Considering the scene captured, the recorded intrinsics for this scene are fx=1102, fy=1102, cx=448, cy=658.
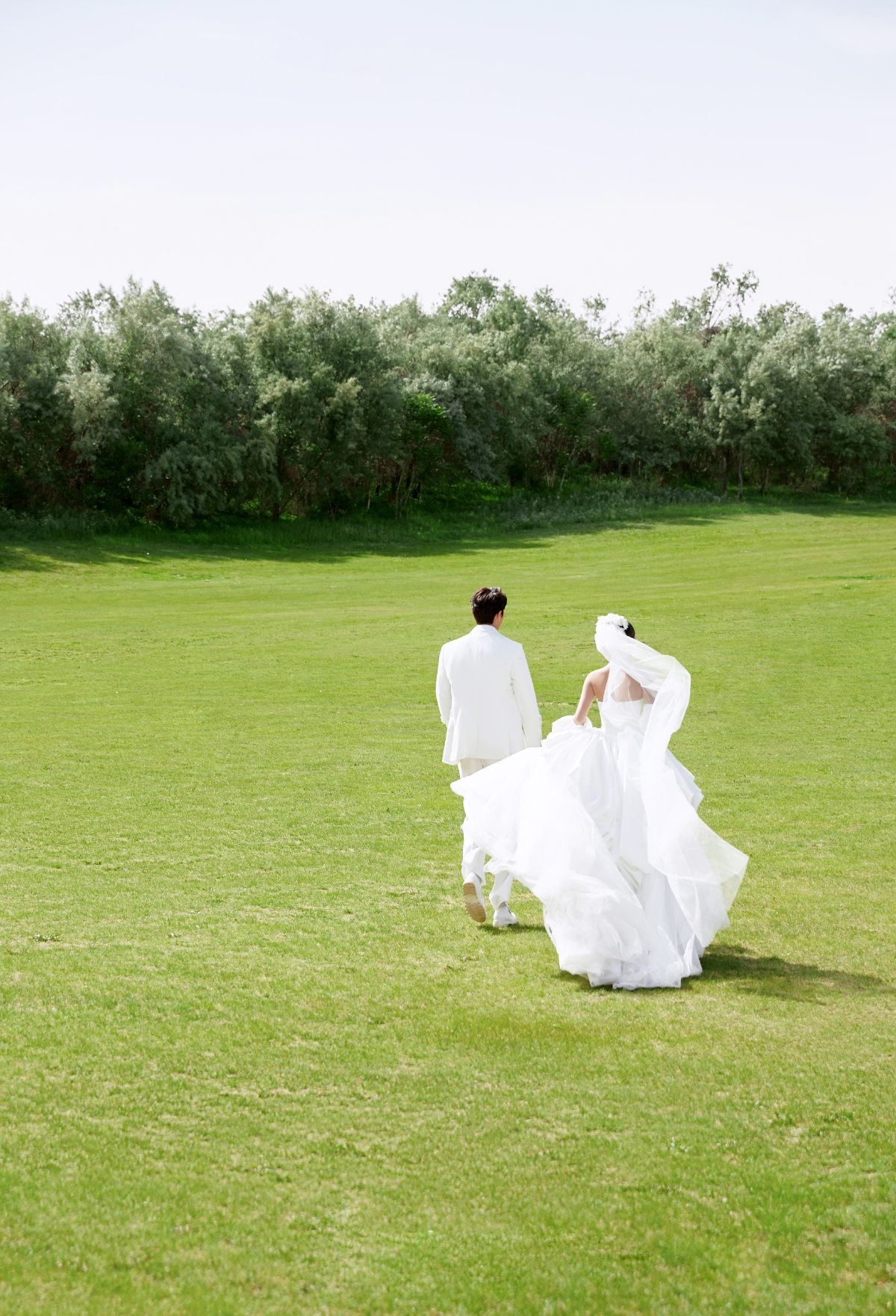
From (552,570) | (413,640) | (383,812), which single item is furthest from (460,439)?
(383,812)

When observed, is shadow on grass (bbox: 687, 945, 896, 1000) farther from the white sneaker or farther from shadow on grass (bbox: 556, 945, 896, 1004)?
the white sneaker

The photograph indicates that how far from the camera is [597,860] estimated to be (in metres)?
7.86

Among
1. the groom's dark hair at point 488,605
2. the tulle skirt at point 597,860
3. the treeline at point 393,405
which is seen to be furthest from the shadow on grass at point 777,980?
the treeline at point 393,405

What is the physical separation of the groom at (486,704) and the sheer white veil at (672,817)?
1046 mm

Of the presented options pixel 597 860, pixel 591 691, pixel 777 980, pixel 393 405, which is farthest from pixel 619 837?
pixel 393 405

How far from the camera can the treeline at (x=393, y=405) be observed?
58812mm

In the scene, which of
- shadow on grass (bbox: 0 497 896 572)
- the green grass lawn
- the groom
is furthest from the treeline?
the groom

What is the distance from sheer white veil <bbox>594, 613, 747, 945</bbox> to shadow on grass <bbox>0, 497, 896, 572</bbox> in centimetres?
4231

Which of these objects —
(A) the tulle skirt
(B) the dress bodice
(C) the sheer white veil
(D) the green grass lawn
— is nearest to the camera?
(D) the green grass lawn

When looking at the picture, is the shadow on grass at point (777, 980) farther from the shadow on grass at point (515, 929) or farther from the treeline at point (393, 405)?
the treeline at point (393, 405)

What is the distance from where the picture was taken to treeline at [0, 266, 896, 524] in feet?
193

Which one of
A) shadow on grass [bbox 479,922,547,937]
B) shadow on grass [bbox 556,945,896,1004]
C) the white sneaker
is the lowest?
shadow on grass [bbox 479,922,547,937]

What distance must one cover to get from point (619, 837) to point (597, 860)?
32 centimetres

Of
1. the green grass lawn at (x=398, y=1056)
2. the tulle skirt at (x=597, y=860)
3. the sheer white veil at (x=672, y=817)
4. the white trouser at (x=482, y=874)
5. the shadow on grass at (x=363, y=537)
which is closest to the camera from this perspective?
the green grass lawn at (x=398, y=1056)
